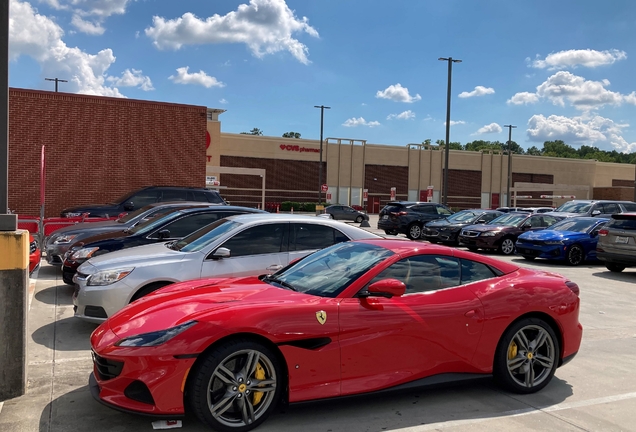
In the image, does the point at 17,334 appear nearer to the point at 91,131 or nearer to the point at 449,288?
the point at 449,288

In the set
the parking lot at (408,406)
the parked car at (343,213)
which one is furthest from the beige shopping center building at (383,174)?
the parking lot at (408,406)

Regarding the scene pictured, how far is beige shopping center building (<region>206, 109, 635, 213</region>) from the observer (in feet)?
174

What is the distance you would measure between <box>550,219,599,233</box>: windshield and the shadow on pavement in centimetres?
1347

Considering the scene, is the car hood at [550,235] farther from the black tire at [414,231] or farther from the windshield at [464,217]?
Answer: the black tire at [414,231]

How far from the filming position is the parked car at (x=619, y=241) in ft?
42.4

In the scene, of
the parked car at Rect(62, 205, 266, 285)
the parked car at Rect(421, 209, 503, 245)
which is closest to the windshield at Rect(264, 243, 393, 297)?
the parked car at Rect(62, 205, 266, 285)

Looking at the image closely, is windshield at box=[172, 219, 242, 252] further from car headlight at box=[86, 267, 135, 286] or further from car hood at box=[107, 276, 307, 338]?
car hood at box=[107, 276, 307, 338]

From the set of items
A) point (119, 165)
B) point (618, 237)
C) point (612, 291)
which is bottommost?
point (612, 291)

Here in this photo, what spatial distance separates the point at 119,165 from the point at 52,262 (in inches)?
460

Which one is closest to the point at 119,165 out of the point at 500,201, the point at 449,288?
the point at 449,288

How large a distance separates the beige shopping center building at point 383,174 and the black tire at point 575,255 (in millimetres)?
32127

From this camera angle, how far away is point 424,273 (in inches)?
193

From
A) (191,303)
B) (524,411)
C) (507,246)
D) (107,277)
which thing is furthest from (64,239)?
(507,246)

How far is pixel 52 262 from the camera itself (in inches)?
421
